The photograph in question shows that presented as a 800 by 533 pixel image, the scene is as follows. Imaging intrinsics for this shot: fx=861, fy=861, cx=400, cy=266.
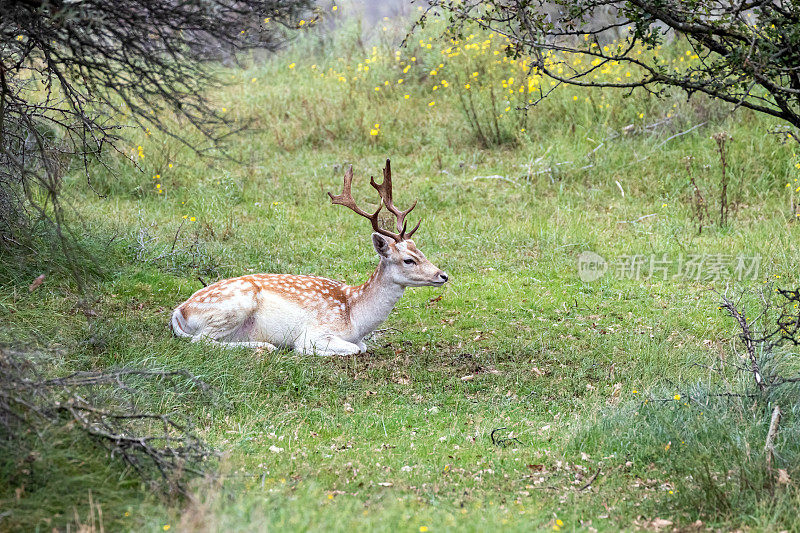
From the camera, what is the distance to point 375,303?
761 cm

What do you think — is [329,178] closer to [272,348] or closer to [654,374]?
[272,348]

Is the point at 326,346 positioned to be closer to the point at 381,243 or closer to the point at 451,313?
the point at 381,243

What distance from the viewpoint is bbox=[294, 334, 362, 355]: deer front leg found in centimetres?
747

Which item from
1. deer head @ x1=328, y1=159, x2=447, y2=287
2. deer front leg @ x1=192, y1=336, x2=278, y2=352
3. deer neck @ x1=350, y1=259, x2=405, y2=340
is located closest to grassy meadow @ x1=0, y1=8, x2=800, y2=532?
deer front leg @ x1=192, y1=336, x2=278, y2=352

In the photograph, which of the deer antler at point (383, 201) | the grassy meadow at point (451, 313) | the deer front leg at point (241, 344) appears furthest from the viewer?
the deer antler at point (383, 201)

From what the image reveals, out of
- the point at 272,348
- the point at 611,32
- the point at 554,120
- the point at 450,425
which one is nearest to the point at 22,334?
the point at 272,348

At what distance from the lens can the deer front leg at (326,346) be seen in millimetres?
7469

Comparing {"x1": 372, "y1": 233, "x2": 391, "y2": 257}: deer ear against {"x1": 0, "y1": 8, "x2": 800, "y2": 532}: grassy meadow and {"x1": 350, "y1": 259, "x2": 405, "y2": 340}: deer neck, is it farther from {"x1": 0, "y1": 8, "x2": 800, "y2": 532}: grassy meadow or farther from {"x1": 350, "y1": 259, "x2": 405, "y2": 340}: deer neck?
{"x1": 0, "y1": 8, "x2": 800, "y2": 532}: grassy meadow

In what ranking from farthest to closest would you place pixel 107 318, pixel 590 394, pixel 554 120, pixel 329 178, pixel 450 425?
pixel 554 120 → pixel 329 178 → pixel 107 318 → pixel 590 394 → pixel 450 425

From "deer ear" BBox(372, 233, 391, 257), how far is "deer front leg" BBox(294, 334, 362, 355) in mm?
845

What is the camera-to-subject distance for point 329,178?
41.9 ft

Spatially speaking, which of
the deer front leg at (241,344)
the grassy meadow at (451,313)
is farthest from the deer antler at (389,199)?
the deer front leg at (241,344)

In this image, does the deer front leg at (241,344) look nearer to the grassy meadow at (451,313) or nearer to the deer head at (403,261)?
the grassy meadow at (451,313)

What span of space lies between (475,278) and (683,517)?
5283mm
